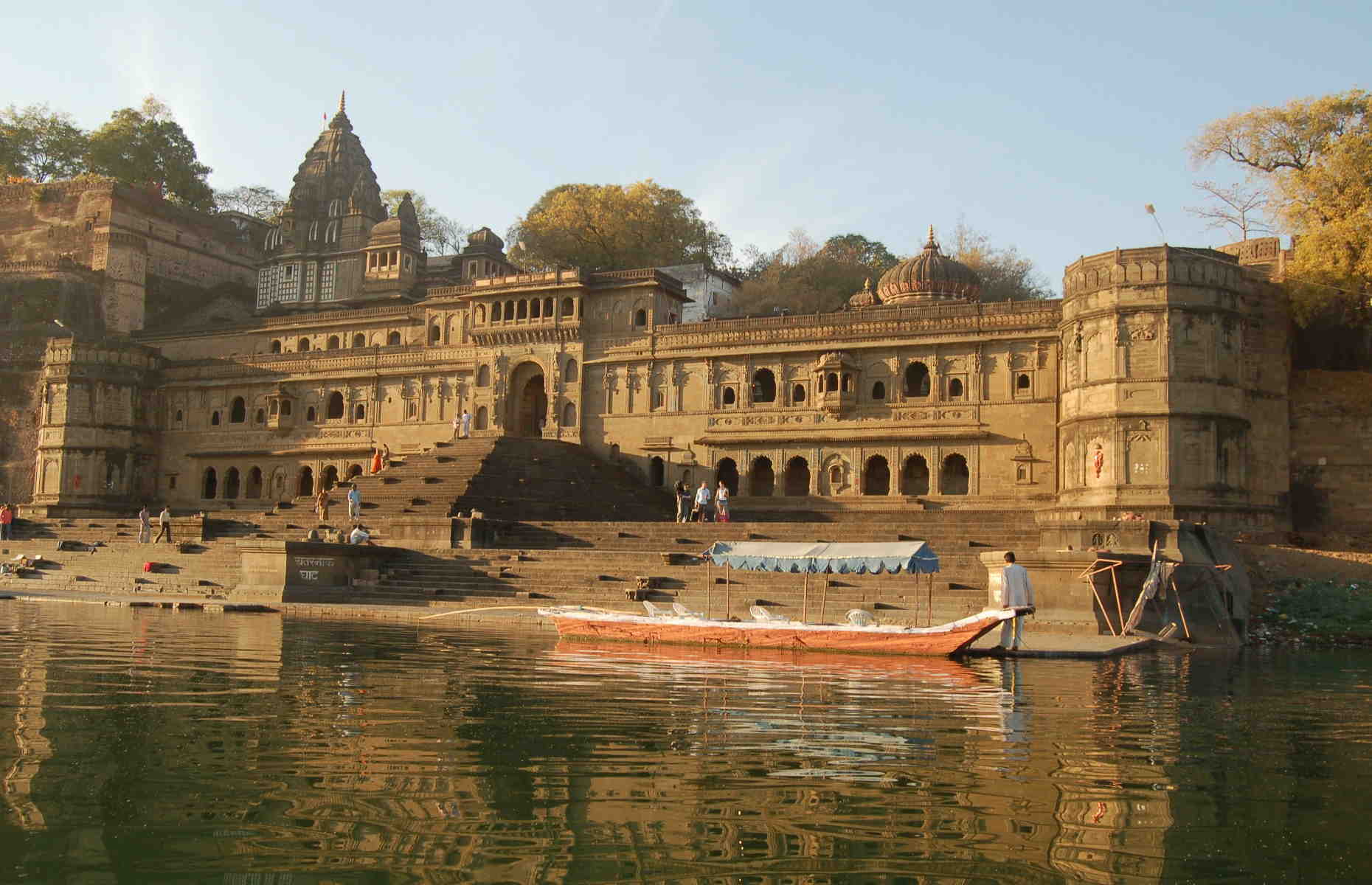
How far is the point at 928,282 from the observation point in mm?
39938

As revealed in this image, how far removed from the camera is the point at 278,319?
168ft

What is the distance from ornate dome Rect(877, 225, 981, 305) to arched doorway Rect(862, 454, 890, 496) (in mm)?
5626

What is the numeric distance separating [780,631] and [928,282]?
26.2 metres

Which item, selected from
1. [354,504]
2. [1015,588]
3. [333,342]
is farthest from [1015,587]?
[333,342]

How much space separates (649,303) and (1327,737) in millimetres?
32510

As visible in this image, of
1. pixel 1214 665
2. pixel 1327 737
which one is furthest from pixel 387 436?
pixel 1327 737

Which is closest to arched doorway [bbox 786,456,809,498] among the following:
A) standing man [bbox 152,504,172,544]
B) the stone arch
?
the stone arch

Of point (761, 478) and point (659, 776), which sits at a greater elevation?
point (761, 478)

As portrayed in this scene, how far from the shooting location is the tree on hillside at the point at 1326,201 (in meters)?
29.9

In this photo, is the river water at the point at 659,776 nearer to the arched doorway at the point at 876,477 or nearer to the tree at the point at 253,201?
the arched doorway at the point at 876,477

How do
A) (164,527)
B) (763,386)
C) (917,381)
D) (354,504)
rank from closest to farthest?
1. (164,527)
2. (354,504)
3. (917,381)
4. (763,386)

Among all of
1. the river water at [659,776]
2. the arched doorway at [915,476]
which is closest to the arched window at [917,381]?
the arched doorway at [915,476]

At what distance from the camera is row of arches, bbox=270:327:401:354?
49.4 metres

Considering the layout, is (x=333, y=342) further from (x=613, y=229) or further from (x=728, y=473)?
(x=728, y=473)
